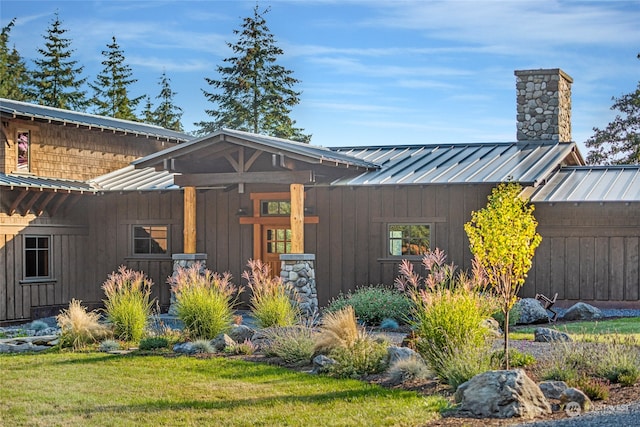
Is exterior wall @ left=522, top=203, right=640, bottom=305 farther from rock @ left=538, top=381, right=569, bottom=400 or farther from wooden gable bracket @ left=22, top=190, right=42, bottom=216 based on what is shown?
wooden gable bracket @ left=22, top=190, right=42, bottom=216

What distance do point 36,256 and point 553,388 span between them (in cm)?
1437

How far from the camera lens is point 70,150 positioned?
22.2 m

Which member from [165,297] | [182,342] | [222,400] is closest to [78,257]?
[165,297]

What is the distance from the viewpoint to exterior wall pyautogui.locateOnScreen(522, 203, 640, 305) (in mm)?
18031

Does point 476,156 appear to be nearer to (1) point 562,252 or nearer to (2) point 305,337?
(1) point 562,252

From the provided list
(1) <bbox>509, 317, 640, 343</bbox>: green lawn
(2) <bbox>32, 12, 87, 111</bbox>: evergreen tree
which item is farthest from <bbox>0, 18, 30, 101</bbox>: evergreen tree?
(1) <bbox>509, 317, 640, 343</bbox>: green lawn

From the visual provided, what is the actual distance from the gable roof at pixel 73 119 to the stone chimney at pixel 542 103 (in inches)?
390

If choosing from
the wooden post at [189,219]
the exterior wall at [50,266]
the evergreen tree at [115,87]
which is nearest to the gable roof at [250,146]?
the wooden post at [189,219]

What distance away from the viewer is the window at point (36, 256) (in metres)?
20.1

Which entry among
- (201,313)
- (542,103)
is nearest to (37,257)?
(201,313)

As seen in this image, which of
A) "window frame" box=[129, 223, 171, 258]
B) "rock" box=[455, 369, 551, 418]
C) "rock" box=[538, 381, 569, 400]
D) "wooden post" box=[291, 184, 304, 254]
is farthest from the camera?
"window frame" box=[129, 223, 171, 258]

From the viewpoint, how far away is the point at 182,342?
44.5ft

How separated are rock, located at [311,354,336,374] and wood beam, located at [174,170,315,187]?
744cm

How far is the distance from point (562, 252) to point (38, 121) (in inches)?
490
